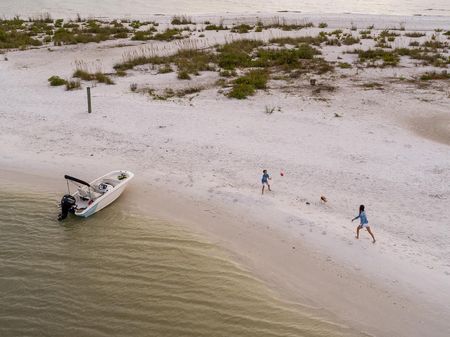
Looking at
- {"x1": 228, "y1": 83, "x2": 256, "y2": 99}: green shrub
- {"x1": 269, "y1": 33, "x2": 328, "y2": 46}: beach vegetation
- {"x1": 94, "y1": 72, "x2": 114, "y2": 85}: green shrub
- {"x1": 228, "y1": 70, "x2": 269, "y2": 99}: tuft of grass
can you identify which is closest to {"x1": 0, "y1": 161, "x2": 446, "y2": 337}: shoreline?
{"x1": 228, "y1": 83, "x2": 256, "y2": 99}: green shrub

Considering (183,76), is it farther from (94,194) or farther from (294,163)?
(94,194)

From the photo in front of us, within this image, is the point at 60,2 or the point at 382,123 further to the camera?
the point at 60,2

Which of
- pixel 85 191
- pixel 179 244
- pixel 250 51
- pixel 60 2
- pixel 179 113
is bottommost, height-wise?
pixel 179 244

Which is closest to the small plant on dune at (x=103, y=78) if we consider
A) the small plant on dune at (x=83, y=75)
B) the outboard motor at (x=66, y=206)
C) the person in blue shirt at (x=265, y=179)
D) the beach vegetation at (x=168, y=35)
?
the small plant on dune at (x=83, y=75)

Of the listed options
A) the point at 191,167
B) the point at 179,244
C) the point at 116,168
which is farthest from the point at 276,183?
the point at 116,168

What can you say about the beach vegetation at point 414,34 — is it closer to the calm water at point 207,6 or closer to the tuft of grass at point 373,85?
the tuft of grass at point 373,85

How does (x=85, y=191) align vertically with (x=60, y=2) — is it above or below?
below

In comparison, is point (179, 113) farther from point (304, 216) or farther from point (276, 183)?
point (304, 216)

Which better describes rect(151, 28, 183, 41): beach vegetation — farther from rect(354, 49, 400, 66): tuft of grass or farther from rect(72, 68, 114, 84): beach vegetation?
rect(354, 49, 400, 66): tuft of grass
